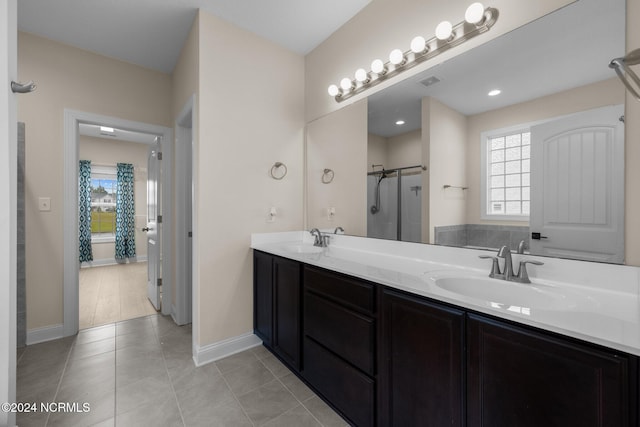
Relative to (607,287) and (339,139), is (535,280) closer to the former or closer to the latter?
(607,287)

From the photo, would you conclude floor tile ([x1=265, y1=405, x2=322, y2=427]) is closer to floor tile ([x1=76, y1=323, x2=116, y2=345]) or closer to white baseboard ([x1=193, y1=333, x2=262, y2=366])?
white baseboard ([x1=193, y1=333, x2=262, y2=366])

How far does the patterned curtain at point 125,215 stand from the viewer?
5.67 meters

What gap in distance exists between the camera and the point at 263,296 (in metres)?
2.18

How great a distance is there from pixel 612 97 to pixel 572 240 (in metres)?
0.59

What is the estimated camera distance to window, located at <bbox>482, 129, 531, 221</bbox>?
130cm

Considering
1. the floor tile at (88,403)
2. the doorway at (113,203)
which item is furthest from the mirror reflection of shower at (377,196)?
the doorway at (113,203)

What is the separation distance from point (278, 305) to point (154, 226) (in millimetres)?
2084

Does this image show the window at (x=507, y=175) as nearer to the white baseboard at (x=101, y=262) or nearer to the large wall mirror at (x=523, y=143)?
the large wall mirror at (x=523, y=143)

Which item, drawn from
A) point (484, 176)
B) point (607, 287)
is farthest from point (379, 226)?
point (607, 287)

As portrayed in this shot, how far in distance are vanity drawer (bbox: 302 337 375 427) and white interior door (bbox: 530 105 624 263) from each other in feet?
3.44

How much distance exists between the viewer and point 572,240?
1.18 meters

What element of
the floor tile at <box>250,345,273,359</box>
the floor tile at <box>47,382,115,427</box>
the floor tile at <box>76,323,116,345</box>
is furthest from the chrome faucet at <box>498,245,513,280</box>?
the floor tile at <box>76,323,116,345</box>

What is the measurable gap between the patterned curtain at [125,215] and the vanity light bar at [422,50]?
5510mm

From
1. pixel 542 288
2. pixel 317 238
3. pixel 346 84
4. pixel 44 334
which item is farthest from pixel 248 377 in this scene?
pixel 346 84
